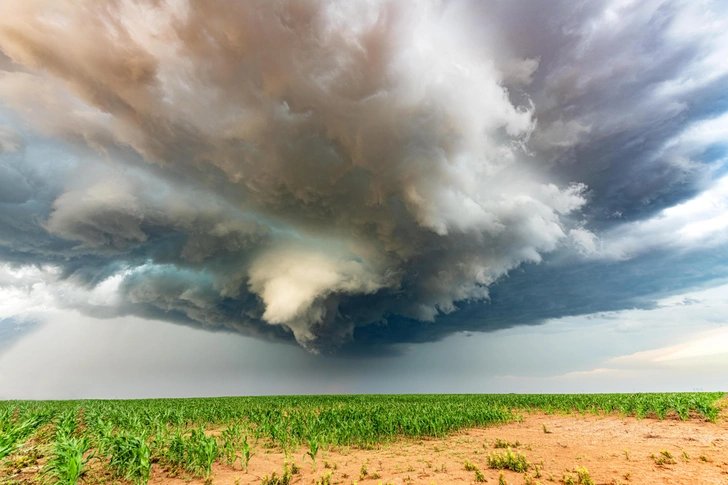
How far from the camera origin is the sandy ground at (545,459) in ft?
36.6

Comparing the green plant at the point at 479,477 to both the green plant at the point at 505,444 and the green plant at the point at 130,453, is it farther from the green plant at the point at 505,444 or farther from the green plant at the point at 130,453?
the green plant at the point at 130,453

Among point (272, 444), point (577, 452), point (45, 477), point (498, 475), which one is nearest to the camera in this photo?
point (45, 477)

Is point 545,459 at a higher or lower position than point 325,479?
higher

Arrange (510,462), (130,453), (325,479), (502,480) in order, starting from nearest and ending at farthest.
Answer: (502,480) → (325,479) → (130,453) → (510,462)

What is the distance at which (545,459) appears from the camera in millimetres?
13492

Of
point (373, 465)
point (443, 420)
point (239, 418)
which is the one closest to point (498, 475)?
point (373, 465)

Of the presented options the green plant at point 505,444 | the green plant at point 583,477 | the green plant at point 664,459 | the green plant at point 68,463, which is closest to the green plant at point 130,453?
the green plant at point 68,463

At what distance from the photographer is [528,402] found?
3775 centimetres

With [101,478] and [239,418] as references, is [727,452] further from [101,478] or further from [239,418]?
[239,418]

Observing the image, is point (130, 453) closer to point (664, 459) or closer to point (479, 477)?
point (479, 477)

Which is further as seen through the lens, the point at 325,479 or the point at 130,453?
the point at 130,453

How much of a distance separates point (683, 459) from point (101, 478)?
68.5ft

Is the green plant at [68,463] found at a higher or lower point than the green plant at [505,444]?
higher

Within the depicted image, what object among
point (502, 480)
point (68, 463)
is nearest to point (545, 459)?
point (502, 480)
